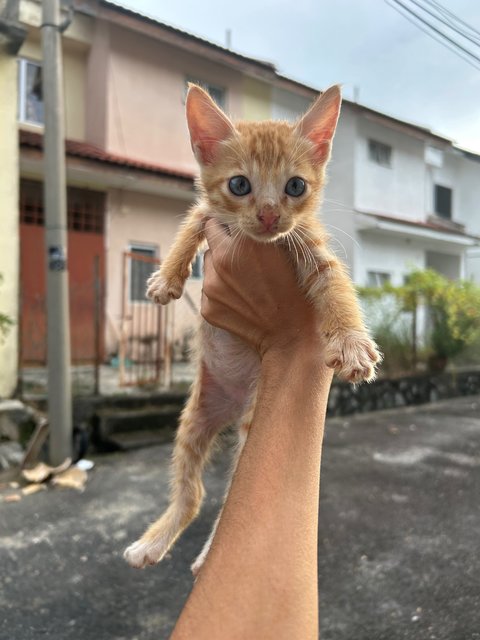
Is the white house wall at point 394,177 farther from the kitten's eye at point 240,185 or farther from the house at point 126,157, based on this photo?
the kitten's eye at point 240,185

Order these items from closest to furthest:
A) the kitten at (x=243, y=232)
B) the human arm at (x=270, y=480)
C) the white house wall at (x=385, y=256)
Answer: the human arm at (x=270, y=480)
the kitten at (x=243, y=232)
the white house wall at (x=385, y=256)

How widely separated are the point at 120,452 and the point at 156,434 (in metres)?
0.44

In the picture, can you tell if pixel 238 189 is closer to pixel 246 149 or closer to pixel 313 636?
pixel 246 149

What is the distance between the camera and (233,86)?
8805 mm

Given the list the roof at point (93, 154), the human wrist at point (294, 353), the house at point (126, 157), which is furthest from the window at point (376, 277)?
the human wrist at point (294, 353)

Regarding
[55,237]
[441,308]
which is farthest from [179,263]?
[441,308]

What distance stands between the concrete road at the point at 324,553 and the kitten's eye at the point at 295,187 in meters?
1.89

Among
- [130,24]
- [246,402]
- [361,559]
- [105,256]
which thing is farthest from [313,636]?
[130,24]

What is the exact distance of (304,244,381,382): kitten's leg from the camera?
1156mm

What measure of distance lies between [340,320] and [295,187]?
44 cm

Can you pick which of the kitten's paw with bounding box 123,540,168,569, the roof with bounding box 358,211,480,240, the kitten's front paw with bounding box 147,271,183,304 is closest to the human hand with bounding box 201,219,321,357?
the kitten's front paw with bounding box 147,271,183,304

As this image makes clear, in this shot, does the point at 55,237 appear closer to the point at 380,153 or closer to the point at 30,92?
the point at 30,92

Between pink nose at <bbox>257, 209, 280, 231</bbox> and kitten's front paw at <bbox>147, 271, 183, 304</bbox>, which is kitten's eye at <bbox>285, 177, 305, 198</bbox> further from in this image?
kitten's front paw at <bbox>147, 271, 183, 304</bbox>

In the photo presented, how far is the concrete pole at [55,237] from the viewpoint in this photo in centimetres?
396
